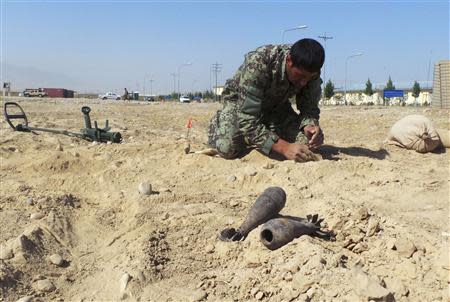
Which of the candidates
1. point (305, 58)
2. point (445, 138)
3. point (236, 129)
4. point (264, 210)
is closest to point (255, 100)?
point (236, 129)

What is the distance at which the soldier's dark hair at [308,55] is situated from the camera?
12.4 ft

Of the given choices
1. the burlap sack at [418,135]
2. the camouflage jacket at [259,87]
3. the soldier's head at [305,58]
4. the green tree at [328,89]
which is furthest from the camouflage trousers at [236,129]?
the green tree at [328,89]

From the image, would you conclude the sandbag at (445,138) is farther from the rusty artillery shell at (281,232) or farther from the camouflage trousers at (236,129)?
the rusty artillery shell at (281,232)

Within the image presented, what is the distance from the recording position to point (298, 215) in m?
3.08

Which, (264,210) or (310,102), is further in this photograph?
(310,102)

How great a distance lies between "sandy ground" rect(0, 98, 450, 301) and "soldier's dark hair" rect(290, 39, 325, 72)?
0.77m

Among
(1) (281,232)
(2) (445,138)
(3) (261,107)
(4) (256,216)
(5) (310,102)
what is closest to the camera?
(1) (281,232)

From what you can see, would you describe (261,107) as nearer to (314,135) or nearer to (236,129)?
(236,129)

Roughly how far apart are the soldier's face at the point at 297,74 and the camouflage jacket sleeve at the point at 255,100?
26 cm

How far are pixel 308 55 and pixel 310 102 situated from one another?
1108 mm

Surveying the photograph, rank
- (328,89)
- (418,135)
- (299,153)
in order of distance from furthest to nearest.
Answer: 1. (328,89)
2. (418,135)
3. (299,153)

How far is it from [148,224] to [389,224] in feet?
4.40

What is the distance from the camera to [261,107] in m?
4.56

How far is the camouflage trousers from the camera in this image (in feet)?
15.0
